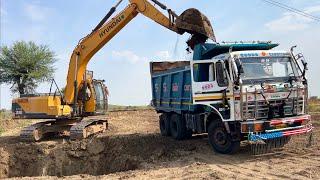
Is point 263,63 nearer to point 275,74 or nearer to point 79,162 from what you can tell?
point 275,74

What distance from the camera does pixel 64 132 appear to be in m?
19.9

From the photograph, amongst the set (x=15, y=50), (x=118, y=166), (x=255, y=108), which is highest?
(x=15, y=50)

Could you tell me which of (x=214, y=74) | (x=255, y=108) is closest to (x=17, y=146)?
(x=214, y=74)

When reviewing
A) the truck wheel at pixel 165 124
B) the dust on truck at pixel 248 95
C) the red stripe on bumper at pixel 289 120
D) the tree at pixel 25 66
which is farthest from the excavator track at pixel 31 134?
the tree at pixel 25 66

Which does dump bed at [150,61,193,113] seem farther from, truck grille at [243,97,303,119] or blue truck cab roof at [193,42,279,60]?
truck grille at [243,97,303,119]

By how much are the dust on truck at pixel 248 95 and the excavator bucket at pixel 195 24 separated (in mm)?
933

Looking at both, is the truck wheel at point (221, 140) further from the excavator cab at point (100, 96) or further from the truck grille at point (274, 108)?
the excavator cab at point (100, 96)

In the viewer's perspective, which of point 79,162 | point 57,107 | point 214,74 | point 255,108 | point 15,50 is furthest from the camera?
point 15,50

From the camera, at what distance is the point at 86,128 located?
1777cm

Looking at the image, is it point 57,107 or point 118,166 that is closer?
point 118,166

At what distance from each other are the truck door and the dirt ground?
1615mm

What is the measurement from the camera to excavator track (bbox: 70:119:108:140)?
1697 cm

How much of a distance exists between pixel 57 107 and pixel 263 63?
8.13 meters

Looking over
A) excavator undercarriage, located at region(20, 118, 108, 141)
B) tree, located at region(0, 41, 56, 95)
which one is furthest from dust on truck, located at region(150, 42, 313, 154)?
tree, located at region(0, 41, 56, 95)
